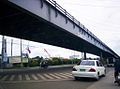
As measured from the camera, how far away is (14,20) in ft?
90.7

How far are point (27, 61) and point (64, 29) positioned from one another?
36624 mm

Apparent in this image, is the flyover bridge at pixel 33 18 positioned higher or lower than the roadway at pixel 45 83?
higher

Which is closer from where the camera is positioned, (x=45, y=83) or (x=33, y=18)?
(x=45, y=83)

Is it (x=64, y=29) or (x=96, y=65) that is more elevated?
(x=64, y=29)

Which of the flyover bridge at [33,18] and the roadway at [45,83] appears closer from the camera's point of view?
the roadway at [45,83]

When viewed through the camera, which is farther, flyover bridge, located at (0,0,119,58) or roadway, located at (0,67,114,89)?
flyover bridge, located at (0,0,119,58)

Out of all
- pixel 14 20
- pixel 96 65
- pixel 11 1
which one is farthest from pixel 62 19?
pixel 11 1

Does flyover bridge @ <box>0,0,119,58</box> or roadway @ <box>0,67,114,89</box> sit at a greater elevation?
flyover bridge @ <box>0,0,119,58</box>

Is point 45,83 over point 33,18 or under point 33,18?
under

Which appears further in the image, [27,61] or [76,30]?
[27,61]

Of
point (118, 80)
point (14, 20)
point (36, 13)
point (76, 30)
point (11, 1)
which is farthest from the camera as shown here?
point (76, 30)

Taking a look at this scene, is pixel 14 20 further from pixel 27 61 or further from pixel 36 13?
pixel 27 61

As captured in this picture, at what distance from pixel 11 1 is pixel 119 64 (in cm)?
756

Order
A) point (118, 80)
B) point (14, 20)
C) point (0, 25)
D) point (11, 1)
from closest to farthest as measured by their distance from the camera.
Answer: point (118, 80) → point (11, 1) → point (14, 20) → point (0, 25)
